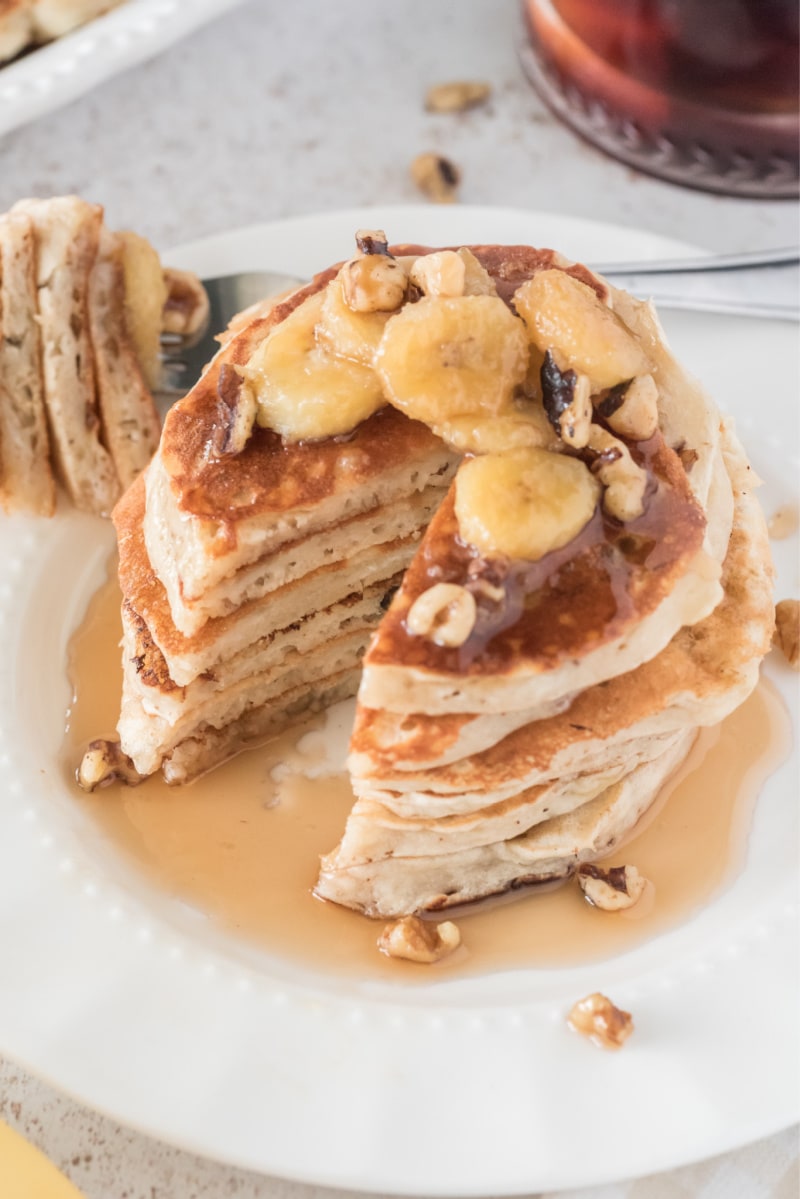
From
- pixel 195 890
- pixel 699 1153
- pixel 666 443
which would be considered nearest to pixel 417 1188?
pixel 699 1153

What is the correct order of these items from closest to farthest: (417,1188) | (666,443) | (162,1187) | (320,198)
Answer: (417,1188)
(162,1187)
(666,443)
(320,198)

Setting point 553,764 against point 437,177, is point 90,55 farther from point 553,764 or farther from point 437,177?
point 553,764

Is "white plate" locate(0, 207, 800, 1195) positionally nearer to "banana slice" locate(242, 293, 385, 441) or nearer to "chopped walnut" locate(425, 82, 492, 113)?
"banana slice" locate(242, 293, 385, 441)

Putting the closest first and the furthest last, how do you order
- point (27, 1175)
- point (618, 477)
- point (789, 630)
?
point (27, 1175), point (618, 477), point (789, 630)

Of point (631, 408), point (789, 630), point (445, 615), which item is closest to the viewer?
point (445, 615)

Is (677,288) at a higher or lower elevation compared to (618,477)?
lower

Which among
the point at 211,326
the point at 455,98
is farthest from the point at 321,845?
the point at 455,98

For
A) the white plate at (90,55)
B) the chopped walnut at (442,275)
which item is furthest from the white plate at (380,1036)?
the white plate at (90,55)

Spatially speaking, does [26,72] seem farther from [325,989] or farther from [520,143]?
[325,989]
